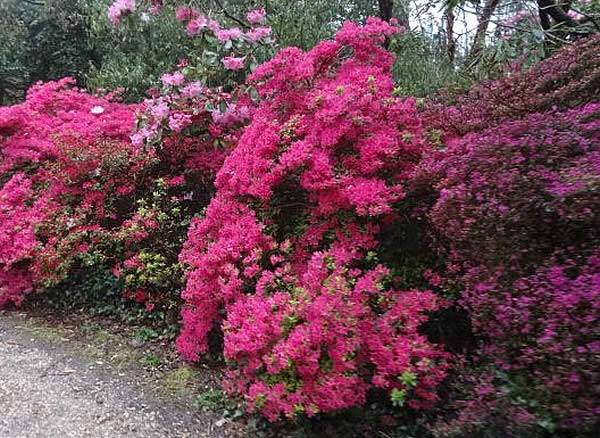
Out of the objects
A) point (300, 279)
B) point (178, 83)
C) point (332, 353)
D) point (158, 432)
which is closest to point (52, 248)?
point (178, 83)

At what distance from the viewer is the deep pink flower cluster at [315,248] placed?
2.65 meters

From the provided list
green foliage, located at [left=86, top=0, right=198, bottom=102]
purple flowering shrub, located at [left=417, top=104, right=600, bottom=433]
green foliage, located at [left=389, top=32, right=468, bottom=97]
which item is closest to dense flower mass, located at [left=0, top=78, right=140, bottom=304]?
green foliage, located at [left=86, top=0, right=198, bottom=102]

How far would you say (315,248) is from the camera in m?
3.34

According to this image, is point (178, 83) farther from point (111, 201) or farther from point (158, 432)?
point (158, 432)

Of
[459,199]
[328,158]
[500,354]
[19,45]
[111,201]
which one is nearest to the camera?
[500,354]

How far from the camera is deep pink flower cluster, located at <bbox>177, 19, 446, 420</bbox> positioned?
8.69 feet

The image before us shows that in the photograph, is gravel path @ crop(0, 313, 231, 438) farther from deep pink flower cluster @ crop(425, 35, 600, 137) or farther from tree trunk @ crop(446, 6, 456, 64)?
tree trunk @ crop(446, 6, 456, 64)

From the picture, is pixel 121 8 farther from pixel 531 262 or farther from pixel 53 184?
pixel 531 262

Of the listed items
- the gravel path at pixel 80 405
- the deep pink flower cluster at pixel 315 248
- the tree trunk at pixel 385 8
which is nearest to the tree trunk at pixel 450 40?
the tree trunk at pixel 385 8

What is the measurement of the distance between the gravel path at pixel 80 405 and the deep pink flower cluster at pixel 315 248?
0.42m

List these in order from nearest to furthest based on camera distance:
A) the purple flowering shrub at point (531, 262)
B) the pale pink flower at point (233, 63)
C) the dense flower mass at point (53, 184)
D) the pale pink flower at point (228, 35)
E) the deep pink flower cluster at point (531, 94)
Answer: the purple flowering shrub at point (531, 262) → the deep pink flower cluster at point (531, 94) → the dense flower mass at point (53, 184) → the pale pink flower at point (233, 63) → the pale pink flower at point (228, 35)

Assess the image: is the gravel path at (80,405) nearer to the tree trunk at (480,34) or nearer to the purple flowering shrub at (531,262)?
the purple flowering shrub at (531,262)

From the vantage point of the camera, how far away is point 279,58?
3893 mm

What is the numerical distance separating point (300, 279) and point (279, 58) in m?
1.63
